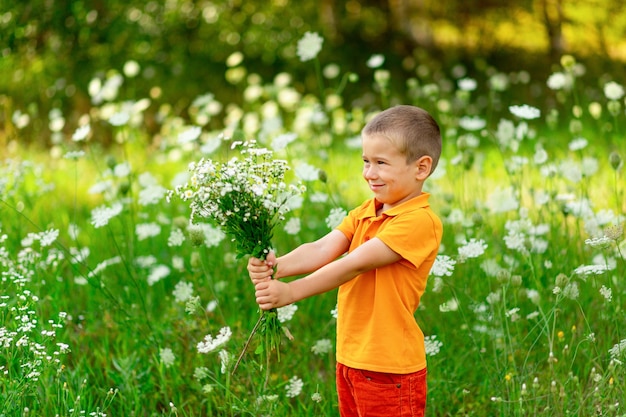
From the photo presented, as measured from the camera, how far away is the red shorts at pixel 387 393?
2.16m

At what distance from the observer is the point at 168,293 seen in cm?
346

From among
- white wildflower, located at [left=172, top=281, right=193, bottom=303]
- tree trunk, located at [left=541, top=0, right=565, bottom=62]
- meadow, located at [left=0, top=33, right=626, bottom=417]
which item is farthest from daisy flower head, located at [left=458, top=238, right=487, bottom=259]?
tree trunk, located at [left=541, top=0, right=565, bottom=62]

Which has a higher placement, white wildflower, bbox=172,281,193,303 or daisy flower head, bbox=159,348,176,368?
white wildflower, bbox=172,281,193,303

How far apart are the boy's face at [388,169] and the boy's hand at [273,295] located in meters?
0.36

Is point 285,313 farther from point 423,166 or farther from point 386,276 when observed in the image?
point 423,166

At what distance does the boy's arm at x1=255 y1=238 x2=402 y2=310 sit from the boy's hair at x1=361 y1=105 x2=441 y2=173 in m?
0.25

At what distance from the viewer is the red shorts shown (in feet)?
7.09

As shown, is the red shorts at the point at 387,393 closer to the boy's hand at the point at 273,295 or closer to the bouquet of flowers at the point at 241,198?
the boy's hand at the point at 273,295

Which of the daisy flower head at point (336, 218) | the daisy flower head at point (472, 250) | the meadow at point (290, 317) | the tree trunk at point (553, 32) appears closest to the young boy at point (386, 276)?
the meadow at point (290, 317)

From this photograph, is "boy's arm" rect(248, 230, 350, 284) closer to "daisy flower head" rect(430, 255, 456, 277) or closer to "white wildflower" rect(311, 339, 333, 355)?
"daisy flower head" rect(430, 255, 456, 277)

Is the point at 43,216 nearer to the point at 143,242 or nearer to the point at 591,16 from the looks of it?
the point at 143,242

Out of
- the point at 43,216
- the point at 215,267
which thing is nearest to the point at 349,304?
the point at 215,267

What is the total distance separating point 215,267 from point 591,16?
810 centimetres

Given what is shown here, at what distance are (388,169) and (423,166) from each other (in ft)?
0.32
